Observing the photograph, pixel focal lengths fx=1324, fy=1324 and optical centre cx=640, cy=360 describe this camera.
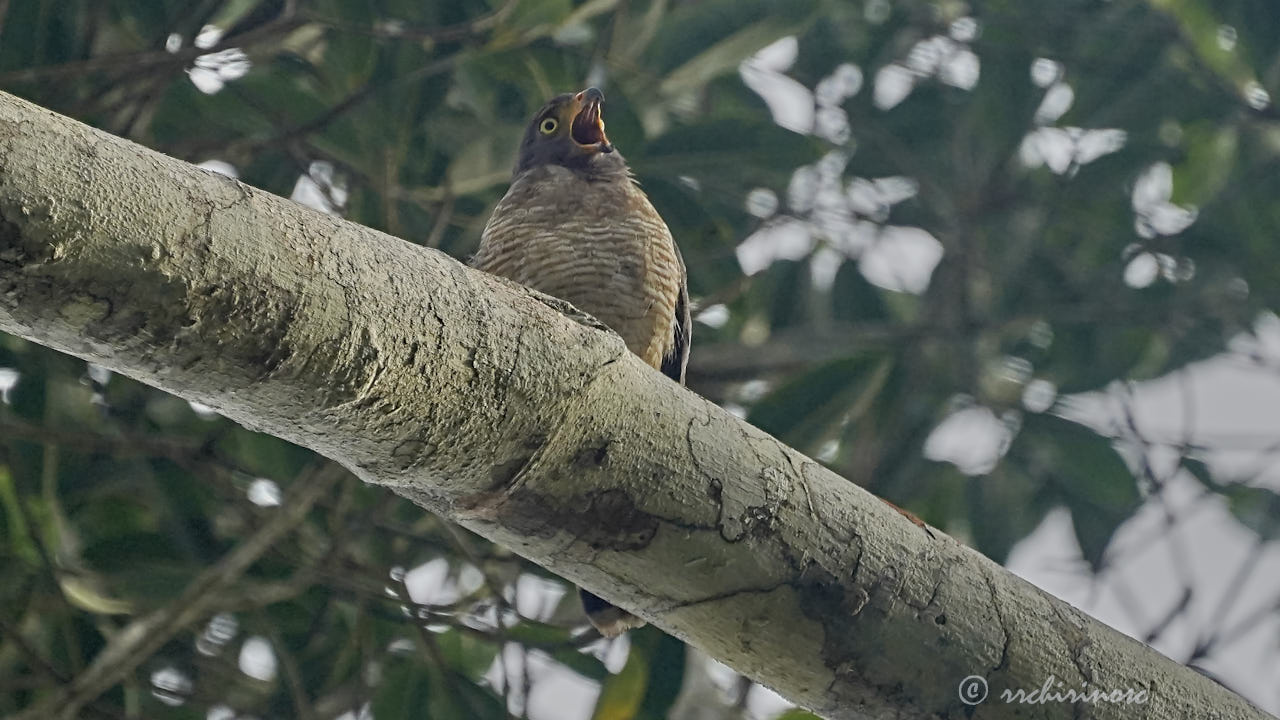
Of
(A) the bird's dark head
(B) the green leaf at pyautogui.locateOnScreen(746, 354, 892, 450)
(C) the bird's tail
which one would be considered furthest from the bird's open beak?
(C) the bird's tail

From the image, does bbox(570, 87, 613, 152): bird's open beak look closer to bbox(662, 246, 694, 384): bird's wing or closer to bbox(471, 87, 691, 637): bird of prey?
bbox(471, 87, 691, 637): bird of prey

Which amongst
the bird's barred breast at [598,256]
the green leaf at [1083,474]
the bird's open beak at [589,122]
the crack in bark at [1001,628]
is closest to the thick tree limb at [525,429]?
the crack in bark at [1001,628]

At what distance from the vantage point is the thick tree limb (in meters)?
1.41

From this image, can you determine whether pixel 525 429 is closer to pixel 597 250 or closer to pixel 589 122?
pixel 597 250

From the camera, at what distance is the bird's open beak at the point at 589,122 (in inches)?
146

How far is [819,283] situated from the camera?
4445mm

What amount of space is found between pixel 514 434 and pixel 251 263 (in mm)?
438

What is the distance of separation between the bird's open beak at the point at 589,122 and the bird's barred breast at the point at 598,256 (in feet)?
1.05

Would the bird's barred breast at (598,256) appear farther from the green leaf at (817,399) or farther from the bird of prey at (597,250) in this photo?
the green leaf at (817,399)

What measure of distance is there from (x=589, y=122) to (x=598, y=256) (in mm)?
690

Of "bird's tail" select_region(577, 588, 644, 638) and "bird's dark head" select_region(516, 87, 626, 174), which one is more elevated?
"bird's dark head" select_region(516, 87, 626, 174)

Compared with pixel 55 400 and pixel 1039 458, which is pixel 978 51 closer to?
pixel 1039 458

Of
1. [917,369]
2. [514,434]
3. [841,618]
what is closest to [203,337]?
[514,434]

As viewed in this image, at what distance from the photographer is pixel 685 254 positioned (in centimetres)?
421
